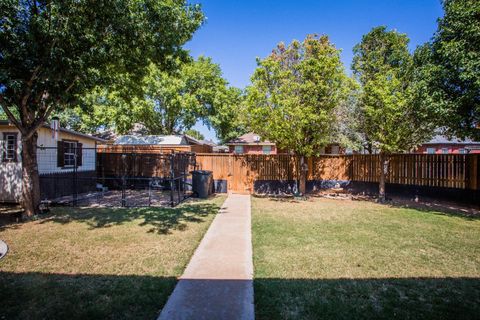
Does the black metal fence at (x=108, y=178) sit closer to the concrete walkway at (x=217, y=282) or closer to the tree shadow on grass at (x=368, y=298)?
the concrete walkway at (x=217, y=282)

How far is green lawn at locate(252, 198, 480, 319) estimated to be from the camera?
3.43 metres

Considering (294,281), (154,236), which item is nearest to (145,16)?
(154,236)

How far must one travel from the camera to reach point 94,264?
15.8ft

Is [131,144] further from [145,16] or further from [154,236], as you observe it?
[154,236]

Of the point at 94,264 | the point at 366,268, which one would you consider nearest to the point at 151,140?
the point at 94,264

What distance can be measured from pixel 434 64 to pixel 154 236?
10.9 meters

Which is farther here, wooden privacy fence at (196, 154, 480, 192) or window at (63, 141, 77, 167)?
wooden privacy fence at (196, 154, 480, 192)

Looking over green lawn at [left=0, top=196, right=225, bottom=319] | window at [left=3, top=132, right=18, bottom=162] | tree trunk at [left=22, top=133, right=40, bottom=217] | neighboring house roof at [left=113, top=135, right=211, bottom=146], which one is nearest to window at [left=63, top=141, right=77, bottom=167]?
window at [left=3, top=132, right=18, bottom=162]

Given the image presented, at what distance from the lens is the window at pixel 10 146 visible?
35.9ft

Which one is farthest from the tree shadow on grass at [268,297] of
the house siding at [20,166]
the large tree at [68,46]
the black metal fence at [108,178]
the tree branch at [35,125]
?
the house siding at [20,166]

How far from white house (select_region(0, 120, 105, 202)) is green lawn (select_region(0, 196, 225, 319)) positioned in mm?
4105

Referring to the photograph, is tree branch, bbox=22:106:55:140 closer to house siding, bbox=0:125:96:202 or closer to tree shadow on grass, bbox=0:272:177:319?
house siding, bbox=0:125:96:202

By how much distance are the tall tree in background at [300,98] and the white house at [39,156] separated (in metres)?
7.49

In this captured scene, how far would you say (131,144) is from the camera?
1781 centimetres
